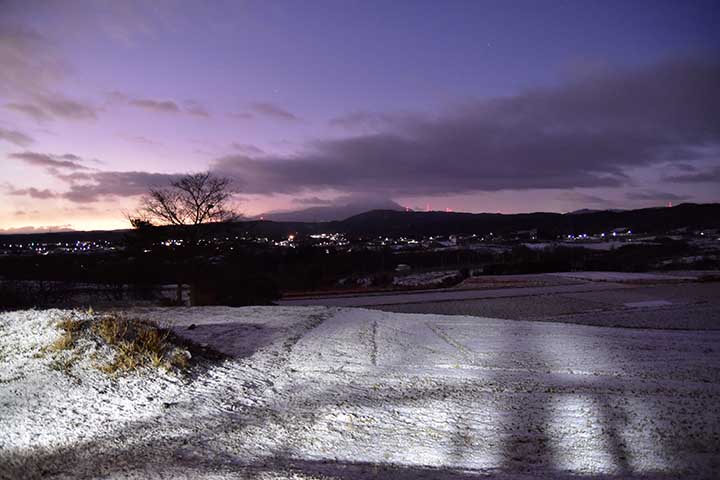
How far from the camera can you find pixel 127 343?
7.05 m

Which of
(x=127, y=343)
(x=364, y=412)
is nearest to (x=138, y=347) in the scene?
(x=127, y=343)

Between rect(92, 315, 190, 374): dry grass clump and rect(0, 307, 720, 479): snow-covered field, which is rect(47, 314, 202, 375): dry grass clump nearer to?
rect(92, 315, 190, 374): dry grass clump

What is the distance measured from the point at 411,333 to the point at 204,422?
5591mm

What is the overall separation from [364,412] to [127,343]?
3549 mm

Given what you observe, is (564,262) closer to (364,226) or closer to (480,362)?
(480,362)

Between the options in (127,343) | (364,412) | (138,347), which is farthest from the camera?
(127,343)

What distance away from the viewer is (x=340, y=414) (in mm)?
5734

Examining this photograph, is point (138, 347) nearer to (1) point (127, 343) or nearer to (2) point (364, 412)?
(1) point (127, 343)

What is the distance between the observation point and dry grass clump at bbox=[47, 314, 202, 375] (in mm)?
6609

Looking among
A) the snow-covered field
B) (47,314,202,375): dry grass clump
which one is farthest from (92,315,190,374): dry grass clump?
the snow-covered field

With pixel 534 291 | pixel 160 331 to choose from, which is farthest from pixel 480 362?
pixel 534 291

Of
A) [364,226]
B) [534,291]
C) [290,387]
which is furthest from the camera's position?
[364,226]

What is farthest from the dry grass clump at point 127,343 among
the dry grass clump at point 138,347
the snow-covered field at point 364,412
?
the snow-covered field at point 364,412

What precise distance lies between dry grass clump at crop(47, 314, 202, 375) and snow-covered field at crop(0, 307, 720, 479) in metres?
0.26
